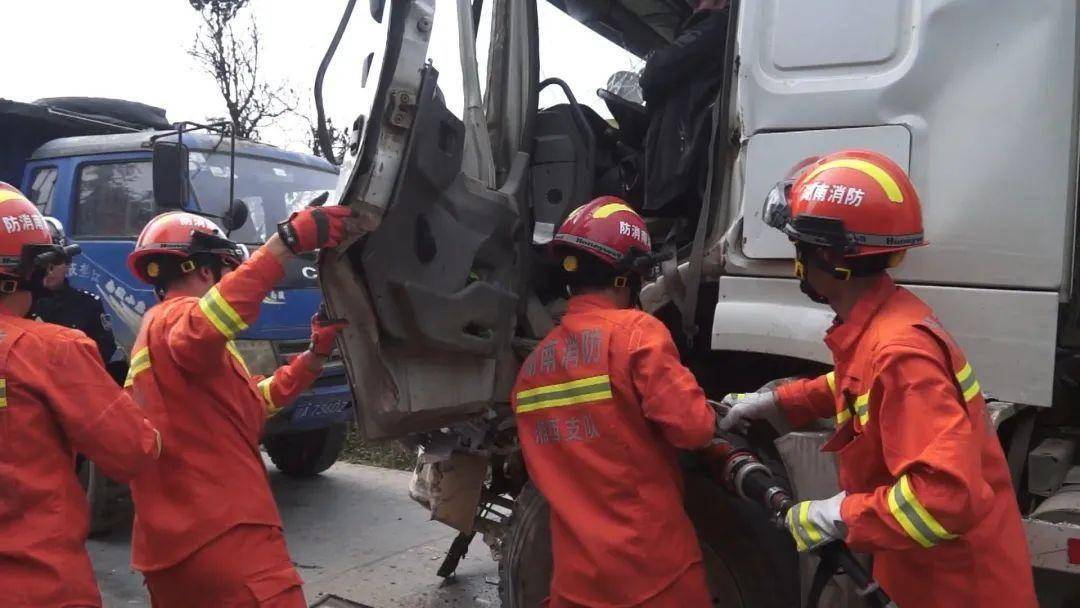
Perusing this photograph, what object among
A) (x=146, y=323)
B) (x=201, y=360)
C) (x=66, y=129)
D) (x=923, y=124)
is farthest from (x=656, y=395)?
(x=66, y=129)

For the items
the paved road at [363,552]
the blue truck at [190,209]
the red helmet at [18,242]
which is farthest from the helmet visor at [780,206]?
the blue truck at [190,209]

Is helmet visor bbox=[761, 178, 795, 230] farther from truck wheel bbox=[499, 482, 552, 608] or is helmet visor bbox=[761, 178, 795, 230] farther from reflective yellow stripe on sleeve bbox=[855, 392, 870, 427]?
truck wheel bbox=[499, 482, 552, 608]

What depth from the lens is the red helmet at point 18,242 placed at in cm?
208

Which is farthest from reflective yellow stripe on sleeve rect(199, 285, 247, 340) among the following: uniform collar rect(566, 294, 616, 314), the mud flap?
the mud flap

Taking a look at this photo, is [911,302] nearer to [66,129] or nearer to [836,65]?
[836,65]

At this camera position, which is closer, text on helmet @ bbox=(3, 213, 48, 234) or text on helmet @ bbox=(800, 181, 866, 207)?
text on helmet @ bbox=(800, 181, 866, 207)

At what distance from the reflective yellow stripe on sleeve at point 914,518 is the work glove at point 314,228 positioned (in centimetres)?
149

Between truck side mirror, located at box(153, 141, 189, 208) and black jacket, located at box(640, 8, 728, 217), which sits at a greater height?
black jacket, located at box(640, 8, 728, 217)

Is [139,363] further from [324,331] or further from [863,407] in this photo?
[863,407]

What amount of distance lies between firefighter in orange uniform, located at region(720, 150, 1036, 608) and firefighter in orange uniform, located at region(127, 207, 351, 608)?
1252 mm

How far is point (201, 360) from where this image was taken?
7.25 ft

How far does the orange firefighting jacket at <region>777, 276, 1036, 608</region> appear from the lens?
1.54m

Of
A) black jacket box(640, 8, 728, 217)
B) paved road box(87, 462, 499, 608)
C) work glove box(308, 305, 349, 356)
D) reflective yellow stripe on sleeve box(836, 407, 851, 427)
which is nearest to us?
reflective yellow stripe on sleeve box(836, 407, 851, 427)

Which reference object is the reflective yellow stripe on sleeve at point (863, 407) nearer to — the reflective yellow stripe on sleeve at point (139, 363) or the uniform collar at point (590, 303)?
the uniform collar at point (590, 303)
